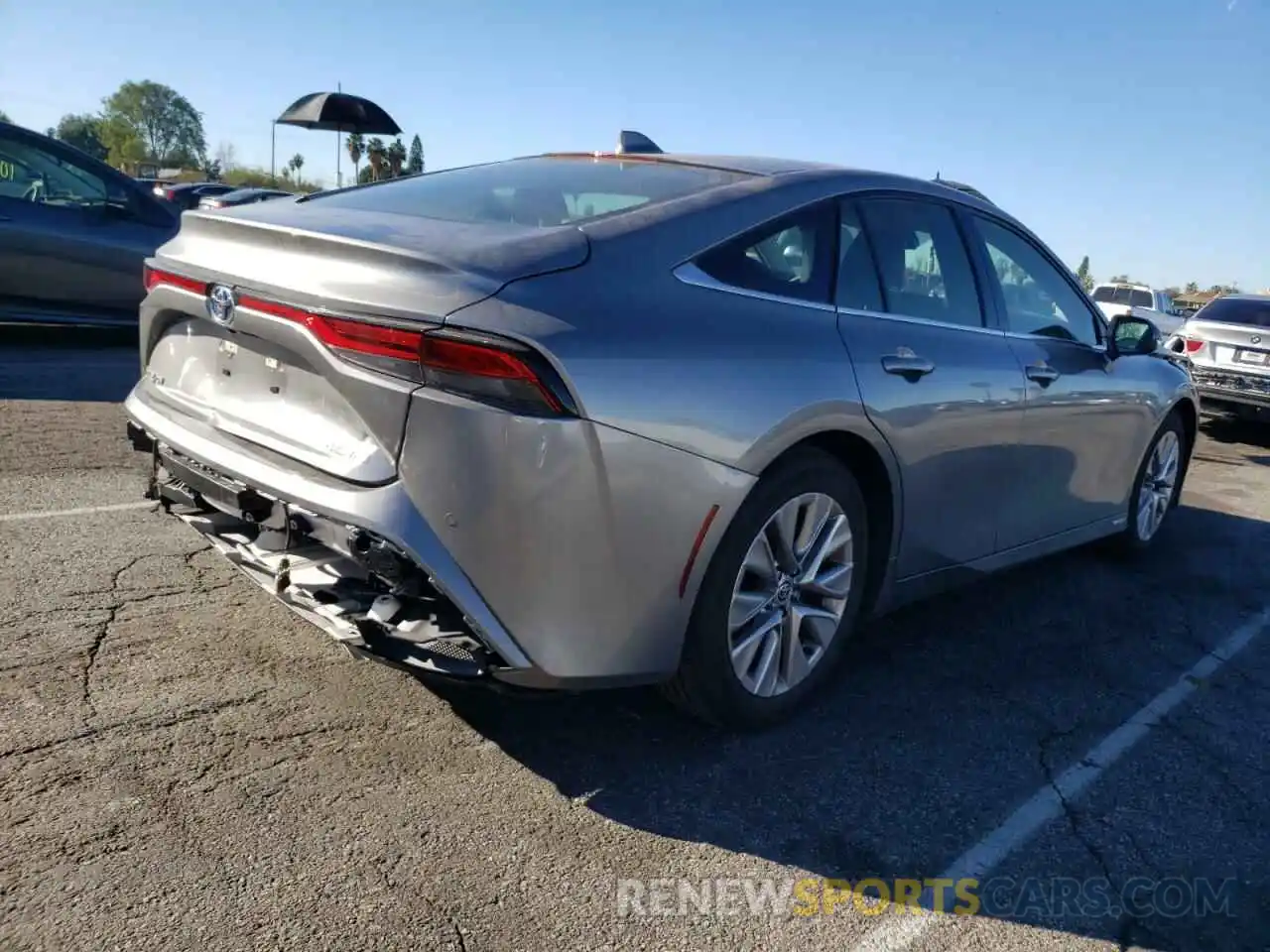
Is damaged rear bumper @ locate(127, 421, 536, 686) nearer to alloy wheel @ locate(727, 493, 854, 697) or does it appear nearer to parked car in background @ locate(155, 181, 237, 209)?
alloy wheel @ locate(727, 493, 854, 697)

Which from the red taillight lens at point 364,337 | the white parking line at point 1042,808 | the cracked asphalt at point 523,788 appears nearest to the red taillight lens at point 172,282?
the red taillight lens at point 364,337

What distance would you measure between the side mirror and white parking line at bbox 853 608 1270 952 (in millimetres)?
1490

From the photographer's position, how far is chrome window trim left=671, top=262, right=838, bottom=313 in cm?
287

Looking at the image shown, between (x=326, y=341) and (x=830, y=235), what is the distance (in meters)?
1.65

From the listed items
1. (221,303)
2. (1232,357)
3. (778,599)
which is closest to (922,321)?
(778,599)

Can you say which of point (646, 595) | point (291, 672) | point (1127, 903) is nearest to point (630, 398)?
point (646, 595)

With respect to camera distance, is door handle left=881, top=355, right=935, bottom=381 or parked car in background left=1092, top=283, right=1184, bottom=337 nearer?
door handle left=881, top=355, right=935, bottom=381

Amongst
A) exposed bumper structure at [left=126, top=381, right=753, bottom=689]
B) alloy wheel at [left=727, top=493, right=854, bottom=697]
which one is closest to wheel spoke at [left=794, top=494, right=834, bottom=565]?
alloy wheel at [left=727, top=493, right=854, bottom=697]

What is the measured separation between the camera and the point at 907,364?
11.4 ft

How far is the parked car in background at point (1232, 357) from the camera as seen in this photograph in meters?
10.5

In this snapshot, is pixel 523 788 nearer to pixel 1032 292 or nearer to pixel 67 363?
pixel 1032 292

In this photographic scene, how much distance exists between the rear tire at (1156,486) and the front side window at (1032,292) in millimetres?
963

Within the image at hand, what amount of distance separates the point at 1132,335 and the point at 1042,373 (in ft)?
3.67

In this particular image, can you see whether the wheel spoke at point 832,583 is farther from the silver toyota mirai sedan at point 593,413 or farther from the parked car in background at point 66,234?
the parked car in background at point 66,234
